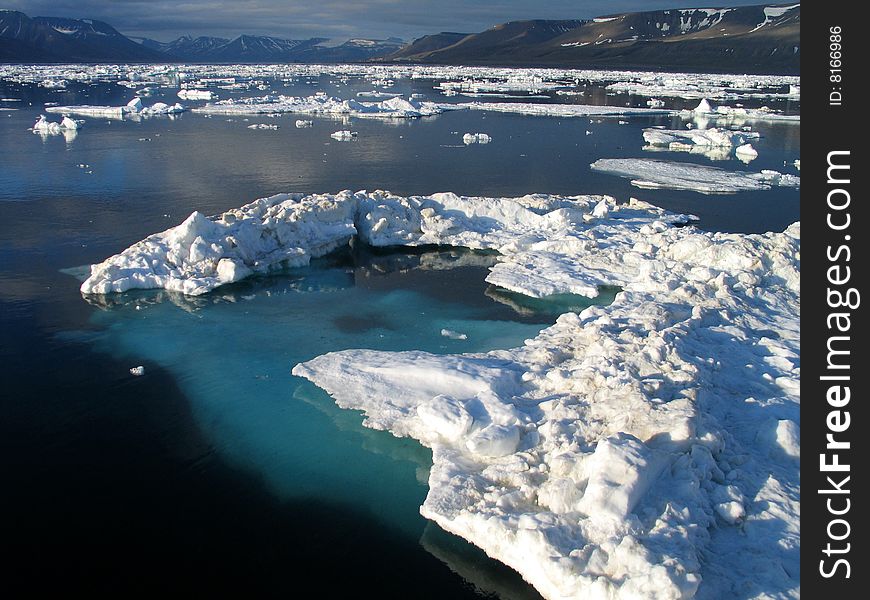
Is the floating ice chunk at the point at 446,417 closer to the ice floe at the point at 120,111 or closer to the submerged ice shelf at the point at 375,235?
the submerged ice shelf at the point at 375,235

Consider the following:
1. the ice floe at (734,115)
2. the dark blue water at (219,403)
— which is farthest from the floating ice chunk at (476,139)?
the ice floe at (734,115)

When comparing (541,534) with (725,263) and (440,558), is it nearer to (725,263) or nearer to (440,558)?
(440,558)

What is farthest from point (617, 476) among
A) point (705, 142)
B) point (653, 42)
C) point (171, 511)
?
point (653, 42)

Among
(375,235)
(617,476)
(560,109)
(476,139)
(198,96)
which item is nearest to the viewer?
(617,476)

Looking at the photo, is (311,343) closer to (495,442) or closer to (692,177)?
(495,442)

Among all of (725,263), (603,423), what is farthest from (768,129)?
(603,423)
